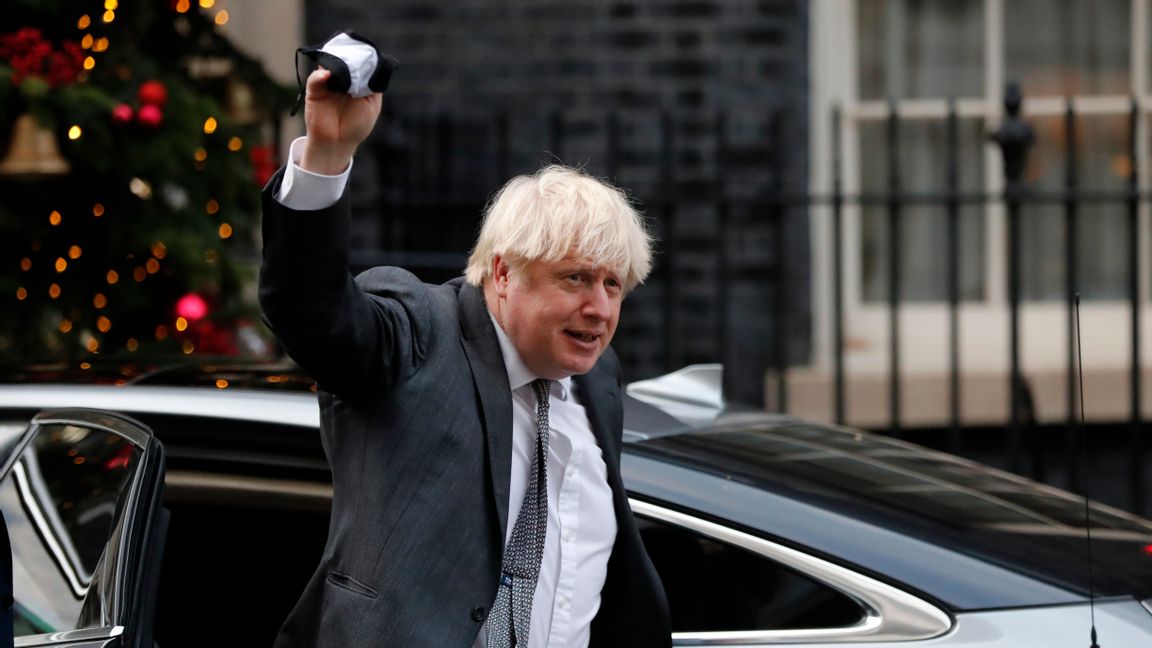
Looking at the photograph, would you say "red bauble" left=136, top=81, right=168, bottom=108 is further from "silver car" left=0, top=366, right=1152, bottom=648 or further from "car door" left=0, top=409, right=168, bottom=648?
"car door" left=0, top=409, right=168, bottom=648

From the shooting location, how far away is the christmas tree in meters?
4.78

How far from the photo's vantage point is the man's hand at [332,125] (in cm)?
192

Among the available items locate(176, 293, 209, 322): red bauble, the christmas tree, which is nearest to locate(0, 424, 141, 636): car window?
the christmas tree

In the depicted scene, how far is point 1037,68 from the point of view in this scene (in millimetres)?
7148

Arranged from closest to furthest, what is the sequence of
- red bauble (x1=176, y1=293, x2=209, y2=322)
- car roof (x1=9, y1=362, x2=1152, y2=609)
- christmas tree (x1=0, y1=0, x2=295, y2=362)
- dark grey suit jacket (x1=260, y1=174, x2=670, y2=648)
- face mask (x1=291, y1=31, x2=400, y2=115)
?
1. face mask (x1=291, y1=31, x2=400, y2=115)
2. dark grey suit jacket (x1=260, y1=174, x2=670, y2=648)
3. car roof (x1=9, y1=362, x2=1152, y2=609)
4. christmas tree (x1=0, y1=0, x2=295, y2=362)
5. red bauble (x1=176, y1=293, x2=209, y2=322)

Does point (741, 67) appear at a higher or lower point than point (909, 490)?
higher

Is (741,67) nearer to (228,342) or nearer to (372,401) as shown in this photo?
(228,342)

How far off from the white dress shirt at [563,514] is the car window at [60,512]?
71 centimetres

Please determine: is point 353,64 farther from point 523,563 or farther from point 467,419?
point 523,563

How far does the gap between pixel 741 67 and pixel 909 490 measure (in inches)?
169

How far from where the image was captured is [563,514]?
7.57 ft

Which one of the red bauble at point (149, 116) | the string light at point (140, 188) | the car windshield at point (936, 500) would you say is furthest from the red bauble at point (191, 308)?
the car windshield at point (936, 500)

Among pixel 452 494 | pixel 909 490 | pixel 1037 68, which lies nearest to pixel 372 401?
pixel 452 494

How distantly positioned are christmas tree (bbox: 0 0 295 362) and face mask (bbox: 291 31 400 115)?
3058mm
